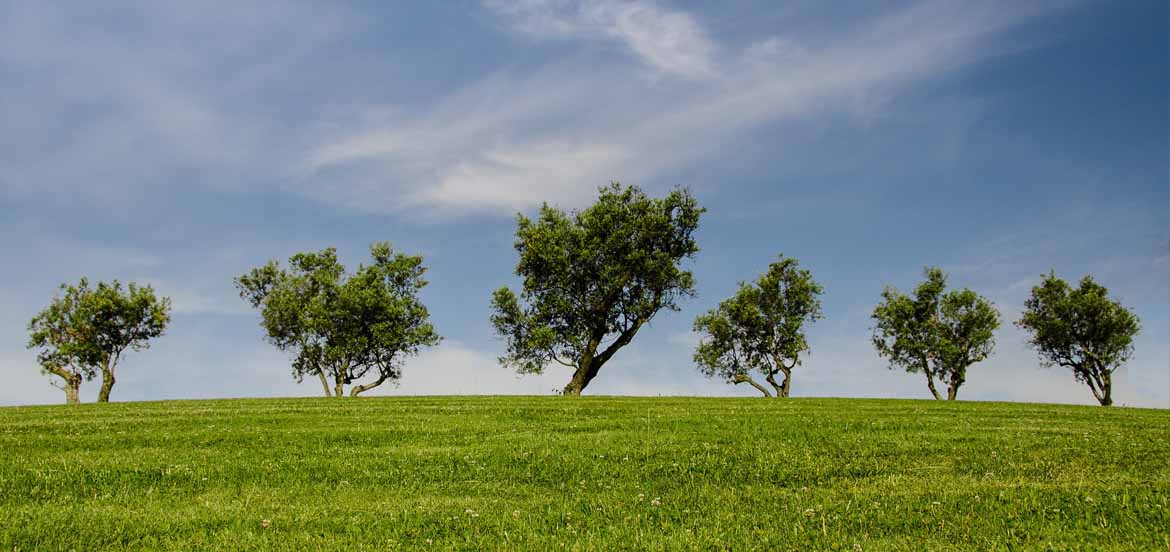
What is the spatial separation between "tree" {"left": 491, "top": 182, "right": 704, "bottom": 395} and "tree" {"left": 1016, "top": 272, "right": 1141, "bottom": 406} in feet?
105

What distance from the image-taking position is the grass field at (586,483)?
9586 millimetres

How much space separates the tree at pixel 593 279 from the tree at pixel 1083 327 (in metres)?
31.9

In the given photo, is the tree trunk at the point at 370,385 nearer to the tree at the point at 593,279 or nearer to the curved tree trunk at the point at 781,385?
the tree at the point at 593,279

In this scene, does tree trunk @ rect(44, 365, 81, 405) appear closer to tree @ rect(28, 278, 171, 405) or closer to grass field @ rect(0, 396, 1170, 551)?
tree @ rect(28, 278, 171, 405)

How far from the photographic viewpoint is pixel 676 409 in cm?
2550

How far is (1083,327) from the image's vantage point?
60.2 m

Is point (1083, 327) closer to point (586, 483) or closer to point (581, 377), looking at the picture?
point (581, 377)

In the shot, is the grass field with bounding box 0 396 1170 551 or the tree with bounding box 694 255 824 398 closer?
the grass field with bounding box 0 396 1170 551

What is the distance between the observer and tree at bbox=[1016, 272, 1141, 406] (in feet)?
194

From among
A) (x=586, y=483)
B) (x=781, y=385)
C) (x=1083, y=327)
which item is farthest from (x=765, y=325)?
(x=586, y=483)

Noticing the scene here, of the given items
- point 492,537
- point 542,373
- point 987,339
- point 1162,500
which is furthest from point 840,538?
point 987,339

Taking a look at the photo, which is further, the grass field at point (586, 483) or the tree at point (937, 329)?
the tree at point (937, 329)

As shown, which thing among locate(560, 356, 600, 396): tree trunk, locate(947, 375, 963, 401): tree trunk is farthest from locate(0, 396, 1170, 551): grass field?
locate(947, 375, 963, 401): tree trunk

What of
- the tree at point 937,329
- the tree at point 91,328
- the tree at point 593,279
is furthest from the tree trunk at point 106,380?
the tree at point 937,329
